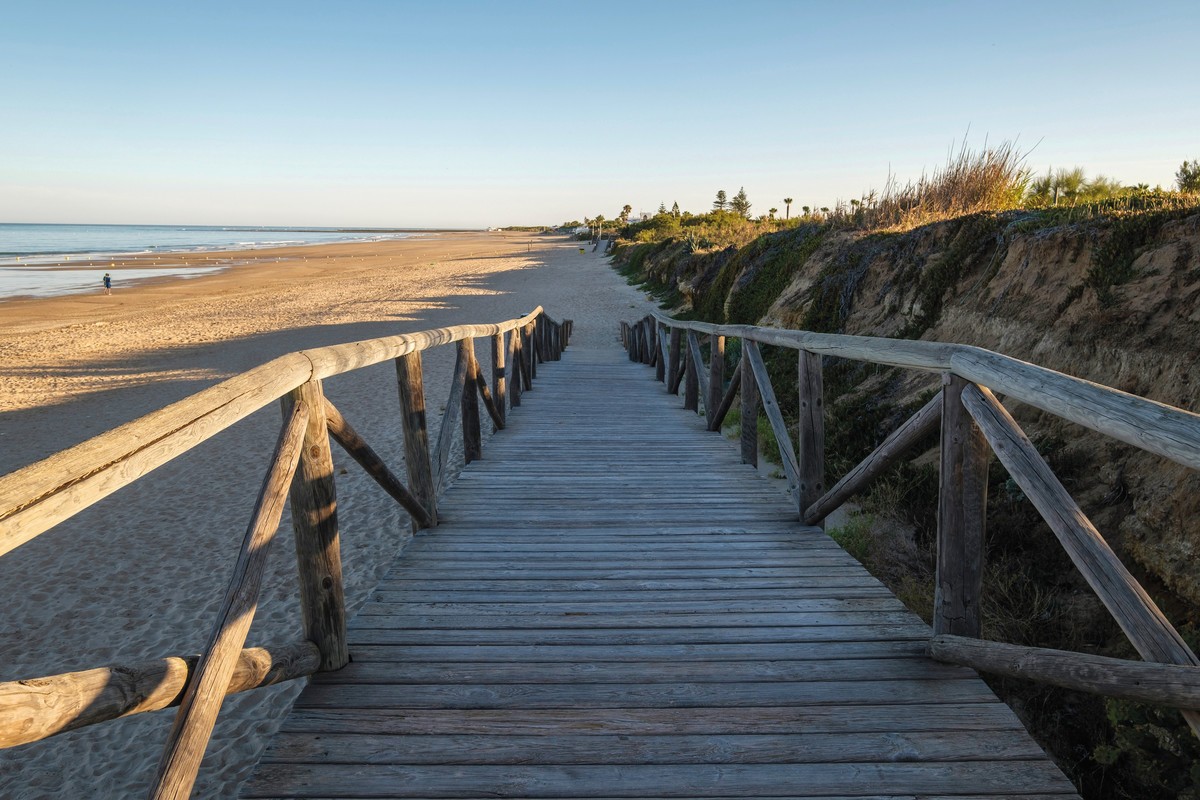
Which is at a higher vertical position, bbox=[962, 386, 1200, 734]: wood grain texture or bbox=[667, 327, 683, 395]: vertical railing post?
bbox=[962, 386, 1200, 734]: wood grain texture

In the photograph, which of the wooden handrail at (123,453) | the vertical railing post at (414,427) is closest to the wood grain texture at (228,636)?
the wooden handrail at (123,453)

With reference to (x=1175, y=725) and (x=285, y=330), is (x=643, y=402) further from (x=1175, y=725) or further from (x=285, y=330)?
(x=285, y=330)

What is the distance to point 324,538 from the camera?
7.74 feet

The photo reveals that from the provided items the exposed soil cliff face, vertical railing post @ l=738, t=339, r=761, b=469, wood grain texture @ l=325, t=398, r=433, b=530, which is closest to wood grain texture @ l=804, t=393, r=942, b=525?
the exposed soil cliff face

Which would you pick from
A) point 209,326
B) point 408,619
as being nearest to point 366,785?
point 408,619

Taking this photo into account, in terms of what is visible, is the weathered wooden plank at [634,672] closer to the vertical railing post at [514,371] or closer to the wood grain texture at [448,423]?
the wood grain texture at [448,423]

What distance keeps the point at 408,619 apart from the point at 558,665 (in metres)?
0.71

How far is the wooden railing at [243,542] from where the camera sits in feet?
3.83

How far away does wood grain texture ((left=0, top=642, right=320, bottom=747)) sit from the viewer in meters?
1.15

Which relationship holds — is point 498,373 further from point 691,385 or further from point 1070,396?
point 1070,396

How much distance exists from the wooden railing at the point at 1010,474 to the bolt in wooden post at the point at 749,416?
4.00 feet

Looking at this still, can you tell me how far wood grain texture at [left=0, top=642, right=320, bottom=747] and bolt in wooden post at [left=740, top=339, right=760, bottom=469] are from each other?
396 centimetres

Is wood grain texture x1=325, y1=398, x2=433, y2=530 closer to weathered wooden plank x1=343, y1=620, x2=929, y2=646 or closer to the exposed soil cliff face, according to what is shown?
weathered wooden plank x1=343, y1=620, x2=929, y2=646

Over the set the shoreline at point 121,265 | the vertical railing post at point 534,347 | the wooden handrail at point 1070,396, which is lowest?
the vertical railing post at point 534,347
